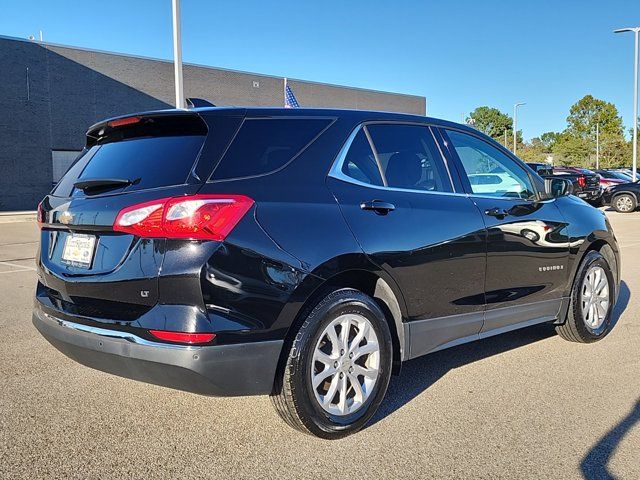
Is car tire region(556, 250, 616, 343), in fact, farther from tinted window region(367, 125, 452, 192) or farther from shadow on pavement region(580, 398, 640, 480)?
tinted window region(367, 125, 452, 192)

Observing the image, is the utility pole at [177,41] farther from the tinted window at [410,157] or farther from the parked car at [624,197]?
the parked car at [624,197]

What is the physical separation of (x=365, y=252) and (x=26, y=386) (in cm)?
246

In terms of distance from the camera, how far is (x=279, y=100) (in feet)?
122

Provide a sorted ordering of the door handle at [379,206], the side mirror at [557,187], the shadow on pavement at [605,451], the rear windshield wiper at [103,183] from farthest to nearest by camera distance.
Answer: the side mirror at [557,187], the door handle at [379,206], the rear windshield wiper at [103,183], the shadow on pavement at [605,451]

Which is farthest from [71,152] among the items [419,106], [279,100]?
[419,106]

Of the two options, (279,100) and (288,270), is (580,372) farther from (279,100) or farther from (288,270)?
Answer: (279,100)

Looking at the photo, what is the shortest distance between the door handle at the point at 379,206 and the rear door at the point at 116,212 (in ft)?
3.04

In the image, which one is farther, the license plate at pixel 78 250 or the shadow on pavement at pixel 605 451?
the license plate at pixel 78 250

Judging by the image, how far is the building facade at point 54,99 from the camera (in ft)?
88.4

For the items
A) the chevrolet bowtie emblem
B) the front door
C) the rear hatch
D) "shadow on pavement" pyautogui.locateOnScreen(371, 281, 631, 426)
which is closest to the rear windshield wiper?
the rear hatch

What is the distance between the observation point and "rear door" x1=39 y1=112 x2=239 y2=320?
2.94 metres

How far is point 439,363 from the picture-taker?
464 centimetres

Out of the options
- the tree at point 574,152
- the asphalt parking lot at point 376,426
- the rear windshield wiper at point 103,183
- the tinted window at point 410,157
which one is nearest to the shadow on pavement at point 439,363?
the asphalt parking lot at point 376,426

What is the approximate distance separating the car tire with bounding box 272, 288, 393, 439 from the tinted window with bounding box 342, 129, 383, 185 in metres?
0.68
